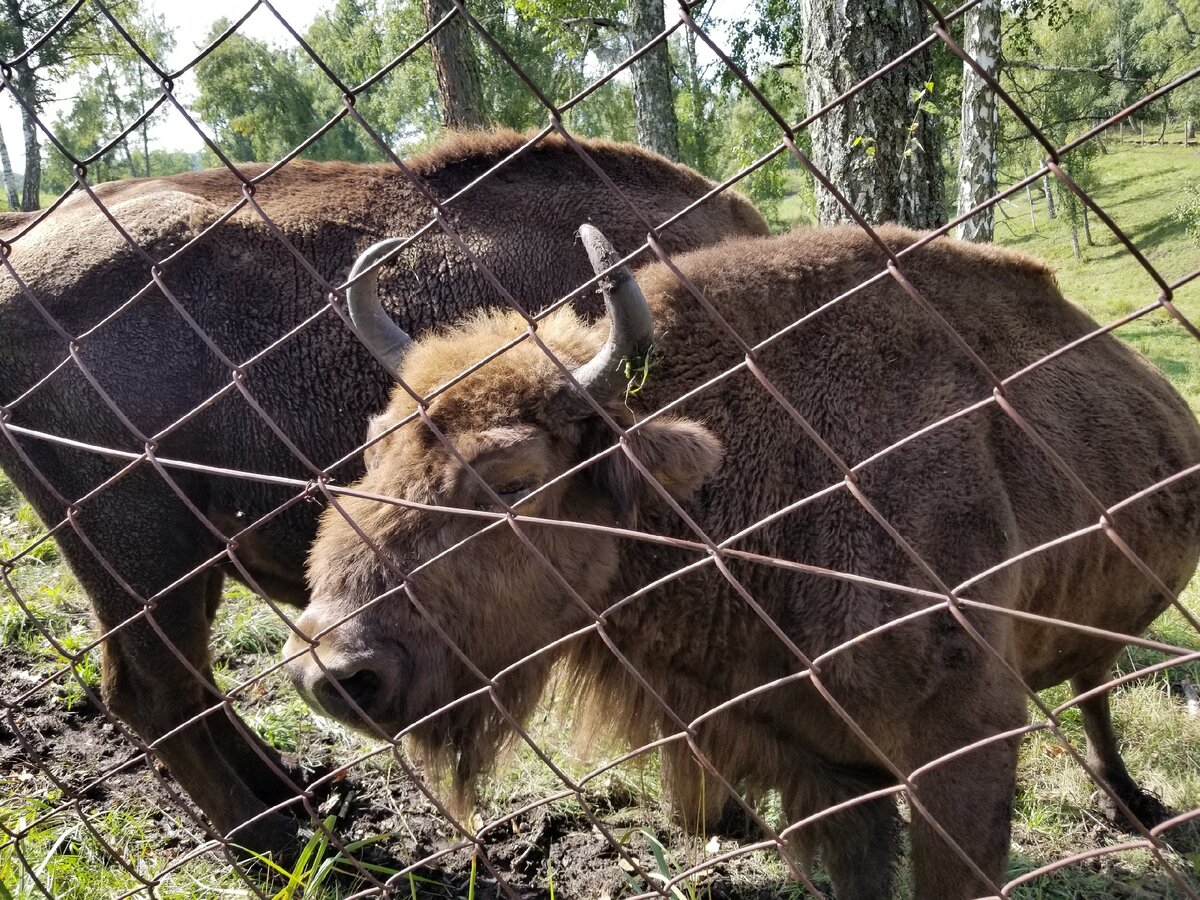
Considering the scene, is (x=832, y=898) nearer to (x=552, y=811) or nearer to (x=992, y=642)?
(x=552, y=811)

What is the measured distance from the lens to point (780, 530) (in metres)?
2.79

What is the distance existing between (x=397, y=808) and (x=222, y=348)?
2221mm

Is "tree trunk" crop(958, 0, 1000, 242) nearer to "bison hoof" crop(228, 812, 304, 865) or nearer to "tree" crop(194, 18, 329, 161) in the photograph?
"bison hoof" crop(228, 812, 304, 865)

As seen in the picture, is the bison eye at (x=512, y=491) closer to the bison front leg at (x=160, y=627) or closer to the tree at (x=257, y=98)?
the bison front leg at (x=160, y=627)

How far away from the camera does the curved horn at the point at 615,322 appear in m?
2.27

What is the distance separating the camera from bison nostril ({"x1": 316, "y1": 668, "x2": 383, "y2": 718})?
2191 mm

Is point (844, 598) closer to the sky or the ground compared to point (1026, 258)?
closer to the ground

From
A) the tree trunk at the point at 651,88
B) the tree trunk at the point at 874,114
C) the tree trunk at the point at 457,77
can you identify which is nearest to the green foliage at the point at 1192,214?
the tree trunk at the point at 651,88

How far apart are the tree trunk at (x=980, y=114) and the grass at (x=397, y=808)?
5080mm

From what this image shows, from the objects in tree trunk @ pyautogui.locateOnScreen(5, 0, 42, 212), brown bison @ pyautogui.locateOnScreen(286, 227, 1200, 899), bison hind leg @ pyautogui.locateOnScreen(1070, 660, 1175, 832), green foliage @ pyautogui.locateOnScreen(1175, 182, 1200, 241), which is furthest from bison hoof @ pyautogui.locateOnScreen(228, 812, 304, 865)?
green foliage @ pyautogui.locateOnScreen(1175, 182, 1200, 241)

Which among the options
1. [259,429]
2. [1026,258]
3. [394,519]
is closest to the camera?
[394,519]

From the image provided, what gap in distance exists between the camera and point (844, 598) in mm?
2645

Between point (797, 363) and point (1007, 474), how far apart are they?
2.60 feet

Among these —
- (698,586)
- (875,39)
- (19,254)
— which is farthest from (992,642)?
(19,254)
